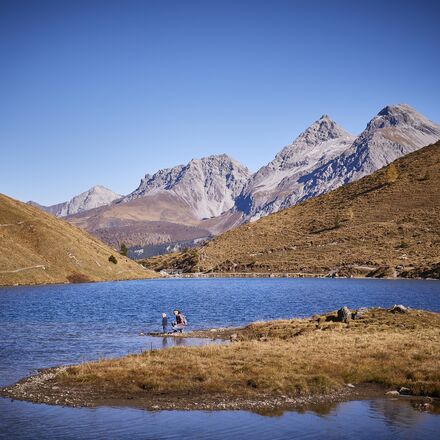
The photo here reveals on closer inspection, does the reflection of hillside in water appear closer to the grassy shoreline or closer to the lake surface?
the lake surface

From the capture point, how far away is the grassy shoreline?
103 ft

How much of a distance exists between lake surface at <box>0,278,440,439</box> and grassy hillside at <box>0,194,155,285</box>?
28.8m

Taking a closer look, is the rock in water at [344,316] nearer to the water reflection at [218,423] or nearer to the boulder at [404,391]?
the boulder at [404,391]

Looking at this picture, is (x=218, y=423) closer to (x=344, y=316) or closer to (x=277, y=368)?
(x=277, y=368)

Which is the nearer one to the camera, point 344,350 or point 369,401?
point 369,401

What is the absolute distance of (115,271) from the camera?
569 ft

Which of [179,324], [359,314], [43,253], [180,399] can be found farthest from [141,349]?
[43,253]

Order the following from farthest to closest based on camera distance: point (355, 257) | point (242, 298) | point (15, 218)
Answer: point (355, 257), point (15, 218), point (242, 298)

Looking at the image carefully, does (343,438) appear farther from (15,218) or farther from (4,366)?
(15,218)

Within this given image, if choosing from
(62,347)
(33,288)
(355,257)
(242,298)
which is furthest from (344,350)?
(355,257)

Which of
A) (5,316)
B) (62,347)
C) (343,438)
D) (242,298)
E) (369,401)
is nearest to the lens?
(343,438)

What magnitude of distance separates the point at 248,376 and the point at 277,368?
241cm

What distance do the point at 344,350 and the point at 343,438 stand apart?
53.9ft

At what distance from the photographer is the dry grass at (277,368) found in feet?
108
